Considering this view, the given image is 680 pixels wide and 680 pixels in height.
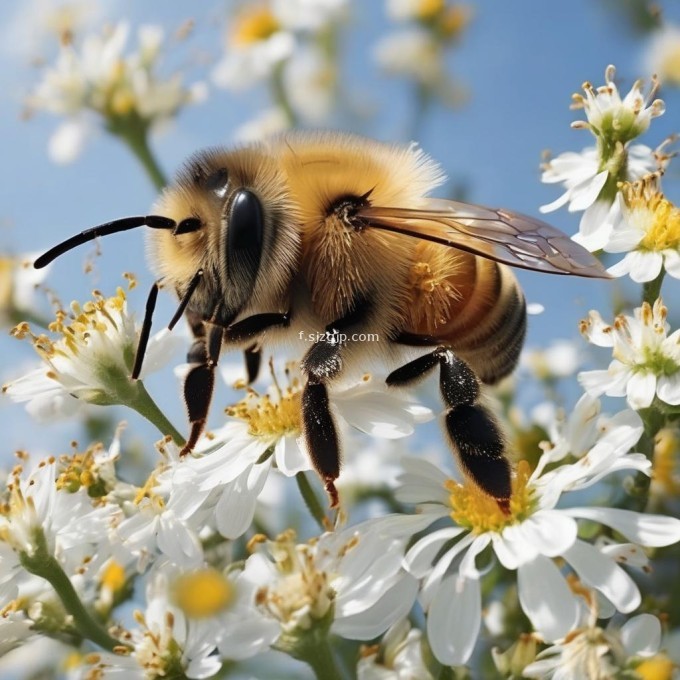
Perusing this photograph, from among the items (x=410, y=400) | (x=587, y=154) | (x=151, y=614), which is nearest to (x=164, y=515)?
(x=151, y=614)

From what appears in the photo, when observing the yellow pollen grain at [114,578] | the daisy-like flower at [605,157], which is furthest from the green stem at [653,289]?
the yellow pollen grain at [114,578]

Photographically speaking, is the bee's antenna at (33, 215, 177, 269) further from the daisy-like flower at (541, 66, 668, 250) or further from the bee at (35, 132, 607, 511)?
the daisy-like flower at (541, 66, 668, 250)

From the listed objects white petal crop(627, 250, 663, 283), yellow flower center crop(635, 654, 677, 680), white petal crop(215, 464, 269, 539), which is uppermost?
white petal crop(627, 250, 663, 283)

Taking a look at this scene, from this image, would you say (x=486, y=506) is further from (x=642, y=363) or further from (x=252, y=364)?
(x=252, y=364)

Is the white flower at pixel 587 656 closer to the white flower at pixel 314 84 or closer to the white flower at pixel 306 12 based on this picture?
the white flower at pixel 306 12

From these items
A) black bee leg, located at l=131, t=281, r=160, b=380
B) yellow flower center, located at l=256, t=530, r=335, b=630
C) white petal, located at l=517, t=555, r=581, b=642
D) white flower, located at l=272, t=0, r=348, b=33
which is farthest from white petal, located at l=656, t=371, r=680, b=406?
white flower, located at l=272, t=0, r=348, b=33

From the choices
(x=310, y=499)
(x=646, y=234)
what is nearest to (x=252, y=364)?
(x=310, y=499)

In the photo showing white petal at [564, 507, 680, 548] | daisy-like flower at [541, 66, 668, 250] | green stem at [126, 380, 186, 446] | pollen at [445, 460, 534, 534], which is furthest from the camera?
daisy-like flower at [541, 66, 668, 250]
